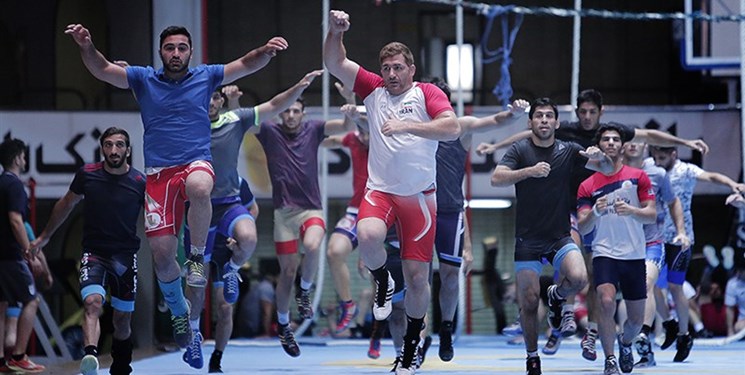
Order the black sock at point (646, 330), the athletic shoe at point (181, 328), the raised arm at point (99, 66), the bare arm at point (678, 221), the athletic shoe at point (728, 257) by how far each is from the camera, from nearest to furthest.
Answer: the raised arm at point (99, 66) < the athletic shoe at point (181, 328) < the black sock at point (646, 330) < the bare arm at point (678, 221) < the athletic shoe at point (728, 257)

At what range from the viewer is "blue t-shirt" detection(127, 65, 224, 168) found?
796 cm

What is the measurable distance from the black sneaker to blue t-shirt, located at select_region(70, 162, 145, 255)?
2853 mm

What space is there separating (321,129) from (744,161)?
17.0 ft

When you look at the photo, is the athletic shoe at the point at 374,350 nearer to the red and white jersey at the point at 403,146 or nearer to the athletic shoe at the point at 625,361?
the athletic shoe at the point at 625,361

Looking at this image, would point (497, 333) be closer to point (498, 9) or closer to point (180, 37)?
point (498, 9)

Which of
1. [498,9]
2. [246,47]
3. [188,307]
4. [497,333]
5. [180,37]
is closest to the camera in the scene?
[180,37]

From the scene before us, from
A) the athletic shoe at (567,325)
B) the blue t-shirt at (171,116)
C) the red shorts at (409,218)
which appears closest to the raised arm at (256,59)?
the blue t-shirt at (171,116)

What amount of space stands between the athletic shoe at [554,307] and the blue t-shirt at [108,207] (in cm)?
285

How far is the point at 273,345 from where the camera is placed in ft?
44.7

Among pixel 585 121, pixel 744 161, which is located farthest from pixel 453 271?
pixel 744 161

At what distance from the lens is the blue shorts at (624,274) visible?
8.86 m

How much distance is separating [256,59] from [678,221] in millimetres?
4247

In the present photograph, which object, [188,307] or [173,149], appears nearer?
[173,149]

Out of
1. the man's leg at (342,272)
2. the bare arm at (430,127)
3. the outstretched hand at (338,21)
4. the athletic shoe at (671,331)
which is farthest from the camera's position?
the man's leg at (342,272)
